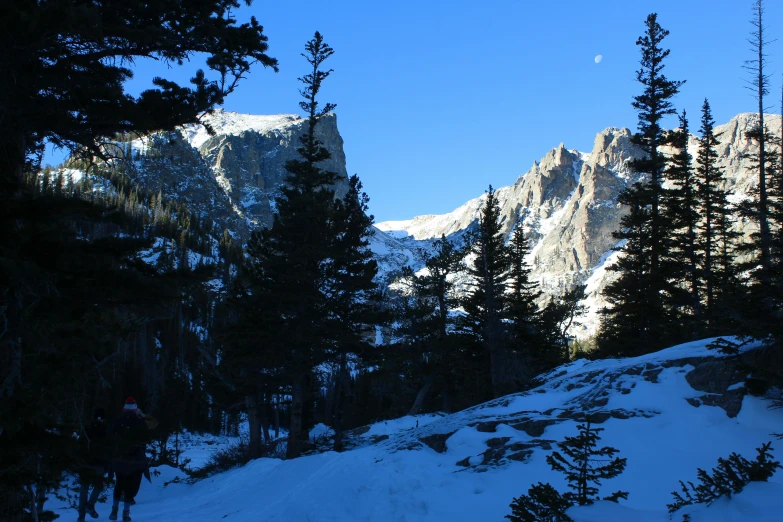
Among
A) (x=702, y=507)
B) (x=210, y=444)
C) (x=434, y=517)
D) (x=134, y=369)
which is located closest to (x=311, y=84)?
(x=434, y=517)

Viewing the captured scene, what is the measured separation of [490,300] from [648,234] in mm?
7793

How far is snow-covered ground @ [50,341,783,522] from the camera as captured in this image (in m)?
7.41

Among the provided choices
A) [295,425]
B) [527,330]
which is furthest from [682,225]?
[295,425]

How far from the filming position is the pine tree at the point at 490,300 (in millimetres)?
23828

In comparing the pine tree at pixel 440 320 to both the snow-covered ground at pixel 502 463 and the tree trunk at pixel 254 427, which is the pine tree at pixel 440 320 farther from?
the snow-covered ground at pixel 502 463

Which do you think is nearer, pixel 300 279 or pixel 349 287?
pixel 300 279

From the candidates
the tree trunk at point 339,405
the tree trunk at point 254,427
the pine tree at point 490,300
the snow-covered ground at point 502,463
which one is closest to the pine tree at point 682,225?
the pine tree at point 490,300

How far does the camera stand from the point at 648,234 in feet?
79.3

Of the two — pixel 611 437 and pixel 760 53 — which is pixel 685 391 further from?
pixel 760 53

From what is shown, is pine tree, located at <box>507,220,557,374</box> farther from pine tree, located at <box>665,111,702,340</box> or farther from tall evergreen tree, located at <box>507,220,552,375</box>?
pine tree, located at <box>665,111,702,340</box>

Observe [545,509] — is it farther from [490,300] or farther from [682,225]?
[682,225]

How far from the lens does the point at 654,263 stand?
914 inches

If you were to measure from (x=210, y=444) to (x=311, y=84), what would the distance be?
142ft

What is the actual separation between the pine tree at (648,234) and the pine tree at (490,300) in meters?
5.61
